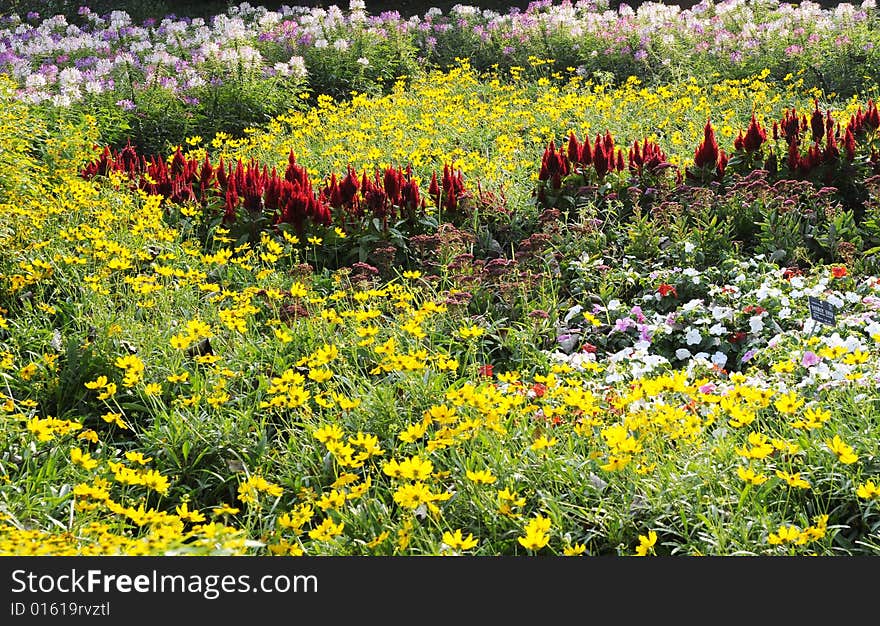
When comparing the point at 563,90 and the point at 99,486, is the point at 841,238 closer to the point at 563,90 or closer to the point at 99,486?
the point at 99,486

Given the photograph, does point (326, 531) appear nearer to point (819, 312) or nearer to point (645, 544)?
point (645, 544)

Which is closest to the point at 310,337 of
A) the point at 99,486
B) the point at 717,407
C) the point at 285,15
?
the point at 99,486

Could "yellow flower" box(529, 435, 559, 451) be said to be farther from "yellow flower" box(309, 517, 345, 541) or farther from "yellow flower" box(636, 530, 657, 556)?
"yellow flower" box(309, 517, 345, 541)

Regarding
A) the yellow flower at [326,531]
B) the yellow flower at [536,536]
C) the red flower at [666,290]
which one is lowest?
the yellow flower at [326,531]

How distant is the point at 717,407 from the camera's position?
119 inches

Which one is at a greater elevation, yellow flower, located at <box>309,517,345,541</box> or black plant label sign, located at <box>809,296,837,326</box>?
black plant label sign, located at <box>809,296,837,326</box>

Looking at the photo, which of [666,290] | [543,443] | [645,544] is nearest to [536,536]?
[645,544]

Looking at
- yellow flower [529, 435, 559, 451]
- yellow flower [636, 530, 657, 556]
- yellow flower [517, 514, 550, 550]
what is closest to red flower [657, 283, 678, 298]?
yellow flower [529, 435, 559, 451]

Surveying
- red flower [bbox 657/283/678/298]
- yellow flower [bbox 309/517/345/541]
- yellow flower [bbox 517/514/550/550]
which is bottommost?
yellow flower [bbox 309/517/345/541]

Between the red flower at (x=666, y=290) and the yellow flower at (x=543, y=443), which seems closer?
the yellow flower at (x=543, y=443)

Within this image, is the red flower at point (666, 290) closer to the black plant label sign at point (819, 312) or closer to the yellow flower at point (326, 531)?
the black plant label sign at point (819, 312)

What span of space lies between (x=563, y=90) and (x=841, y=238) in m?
5.53

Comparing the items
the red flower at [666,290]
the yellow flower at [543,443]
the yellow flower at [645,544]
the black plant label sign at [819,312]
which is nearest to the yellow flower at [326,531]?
the yellow flower at [543,443]

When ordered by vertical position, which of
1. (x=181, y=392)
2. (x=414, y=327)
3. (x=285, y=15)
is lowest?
(x=181, y=392)
